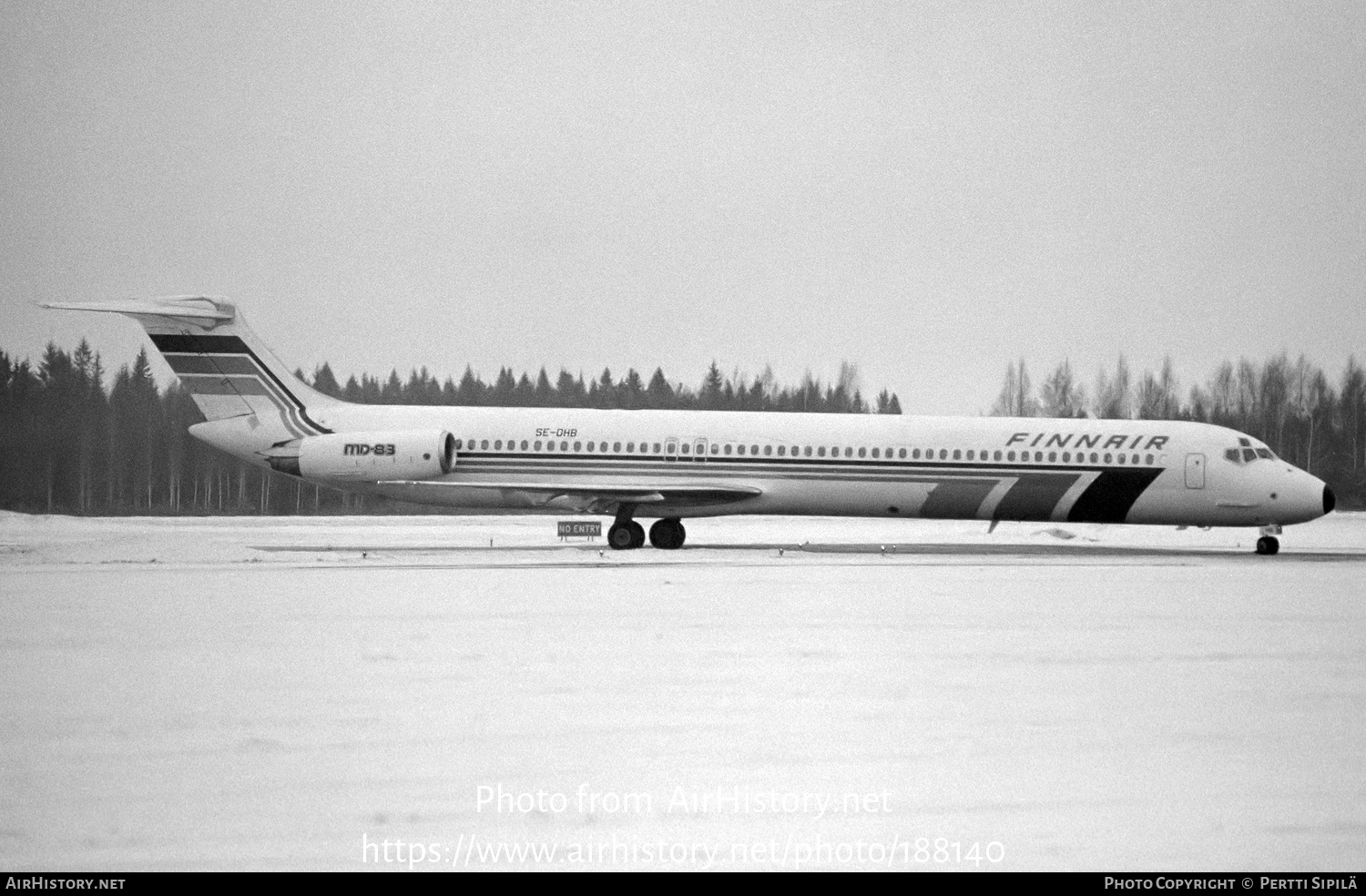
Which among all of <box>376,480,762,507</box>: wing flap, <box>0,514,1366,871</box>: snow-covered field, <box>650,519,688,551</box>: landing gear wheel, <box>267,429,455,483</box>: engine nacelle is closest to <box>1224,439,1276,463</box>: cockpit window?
<box>376,480,762,507</box>: wing flap

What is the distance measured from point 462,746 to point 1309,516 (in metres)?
22.0

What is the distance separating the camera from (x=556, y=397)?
7906cm

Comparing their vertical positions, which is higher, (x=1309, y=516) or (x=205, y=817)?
(x=1309, y=516)

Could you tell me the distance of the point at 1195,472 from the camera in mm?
25109

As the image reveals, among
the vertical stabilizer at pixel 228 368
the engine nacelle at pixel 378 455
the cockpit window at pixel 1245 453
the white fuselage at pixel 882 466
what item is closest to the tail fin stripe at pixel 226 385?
the vertical stabilizer at pixel 228 368

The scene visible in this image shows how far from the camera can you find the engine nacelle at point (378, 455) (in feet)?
84.9

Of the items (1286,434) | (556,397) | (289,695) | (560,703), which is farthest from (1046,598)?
(556,397)

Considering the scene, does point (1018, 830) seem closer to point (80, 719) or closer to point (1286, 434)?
point (80, 719)

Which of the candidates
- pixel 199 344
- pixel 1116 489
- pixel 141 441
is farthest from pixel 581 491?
pixel 141 441

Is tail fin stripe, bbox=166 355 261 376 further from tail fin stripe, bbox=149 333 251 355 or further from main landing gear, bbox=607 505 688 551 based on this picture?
main landing gear, bbox=607 505 688 551

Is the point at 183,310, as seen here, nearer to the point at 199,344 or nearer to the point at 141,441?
the point at 199,344

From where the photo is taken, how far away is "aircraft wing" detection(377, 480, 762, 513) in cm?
2536
